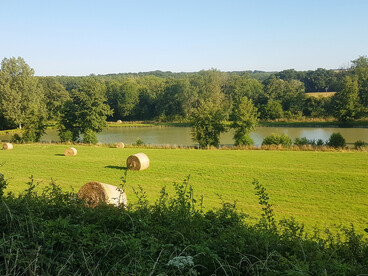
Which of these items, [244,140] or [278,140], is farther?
[244,140]

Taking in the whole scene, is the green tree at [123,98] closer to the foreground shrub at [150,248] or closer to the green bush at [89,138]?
the green bush at [89,138]

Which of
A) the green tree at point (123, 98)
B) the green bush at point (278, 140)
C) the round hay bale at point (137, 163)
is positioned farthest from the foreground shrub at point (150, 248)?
the green tree at point (123, 98)

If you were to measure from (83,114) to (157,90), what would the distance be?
4863 centimetres

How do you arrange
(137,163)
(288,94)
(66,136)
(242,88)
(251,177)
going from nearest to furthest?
(251,177) < (137,163) < (66,136) < (288,94) < (242,88)

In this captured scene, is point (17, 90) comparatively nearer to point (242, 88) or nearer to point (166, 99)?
point (166, 99)

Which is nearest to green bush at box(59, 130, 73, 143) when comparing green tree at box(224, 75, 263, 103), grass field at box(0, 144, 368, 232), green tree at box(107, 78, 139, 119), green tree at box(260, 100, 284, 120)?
grass field at box(0, 144, 368, 232)

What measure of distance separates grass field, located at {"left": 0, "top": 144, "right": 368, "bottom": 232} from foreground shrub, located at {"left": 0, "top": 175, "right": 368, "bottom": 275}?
6.26 m

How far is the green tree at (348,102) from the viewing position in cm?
5853

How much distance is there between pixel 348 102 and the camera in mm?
59594

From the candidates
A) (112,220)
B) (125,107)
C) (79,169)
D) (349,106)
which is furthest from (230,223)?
(125,107)

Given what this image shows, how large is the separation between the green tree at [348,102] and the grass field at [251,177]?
126 ft

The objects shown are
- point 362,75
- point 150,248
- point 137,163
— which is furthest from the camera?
point 362,75

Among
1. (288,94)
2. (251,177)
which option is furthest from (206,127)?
(288,94)

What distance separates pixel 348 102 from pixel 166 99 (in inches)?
1687
